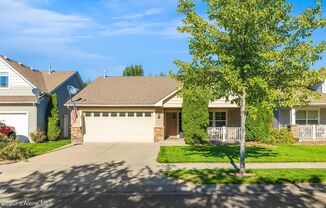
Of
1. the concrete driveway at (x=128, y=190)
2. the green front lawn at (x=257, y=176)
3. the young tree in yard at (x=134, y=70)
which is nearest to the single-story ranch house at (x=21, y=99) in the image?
the concrete driveway at (x=128, y=190)

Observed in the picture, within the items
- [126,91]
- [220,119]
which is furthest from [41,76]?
[220,119]

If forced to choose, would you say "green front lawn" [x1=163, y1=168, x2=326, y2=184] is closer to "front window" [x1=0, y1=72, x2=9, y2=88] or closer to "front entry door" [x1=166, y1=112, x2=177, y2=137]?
"front entry door" [x1=166, y1=112, x2=177, y2=137]

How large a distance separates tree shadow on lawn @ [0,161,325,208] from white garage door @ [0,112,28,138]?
13.8 m

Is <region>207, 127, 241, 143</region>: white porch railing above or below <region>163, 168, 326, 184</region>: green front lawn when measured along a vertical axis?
above

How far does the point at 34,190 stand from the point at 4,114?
16732mm

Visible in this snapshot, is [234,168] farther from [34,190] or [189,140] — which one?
[189,140]

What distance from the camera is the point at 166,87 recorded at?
2716 centimetres

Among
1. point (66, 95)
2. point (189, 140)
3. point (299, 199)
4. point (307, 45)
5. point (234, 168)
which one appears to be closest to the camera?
point (299, 199)

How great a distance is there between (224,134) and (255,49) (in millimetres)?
12445

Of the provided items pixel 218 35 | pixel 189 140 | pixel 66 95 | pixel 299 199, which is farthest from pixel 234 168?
pixel 66 95

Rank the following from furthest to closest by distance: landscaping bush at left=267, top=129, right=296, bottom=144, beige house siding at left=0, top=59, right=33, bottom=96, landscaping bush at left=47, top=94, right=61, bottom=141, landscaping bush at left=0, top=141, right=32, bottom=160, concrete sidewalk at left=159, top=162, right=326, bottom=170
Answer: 1. beige house siding at left=0, top=59, right=33, bottom=96
2. landscaping bush at left=47, top=94, right=61, bottom=141
3. landscaping bush at left=267, top=129, right=296, bottom=144
4. landscaping bush at left=0, top=141, right=32, bottom=160
5. concrete sidewalk at left=159, top=162, right=326, bottom=170

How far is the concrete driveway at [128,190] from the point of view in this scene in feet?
26.3

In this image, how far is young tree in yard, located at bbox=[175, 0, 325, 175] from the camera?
10234 mm

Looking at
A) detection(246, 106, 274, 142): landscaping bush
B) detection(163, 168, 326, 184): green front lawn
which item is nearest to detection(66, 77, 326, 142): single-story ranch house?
detection(246, 106, 274, 142): landscaping bush
